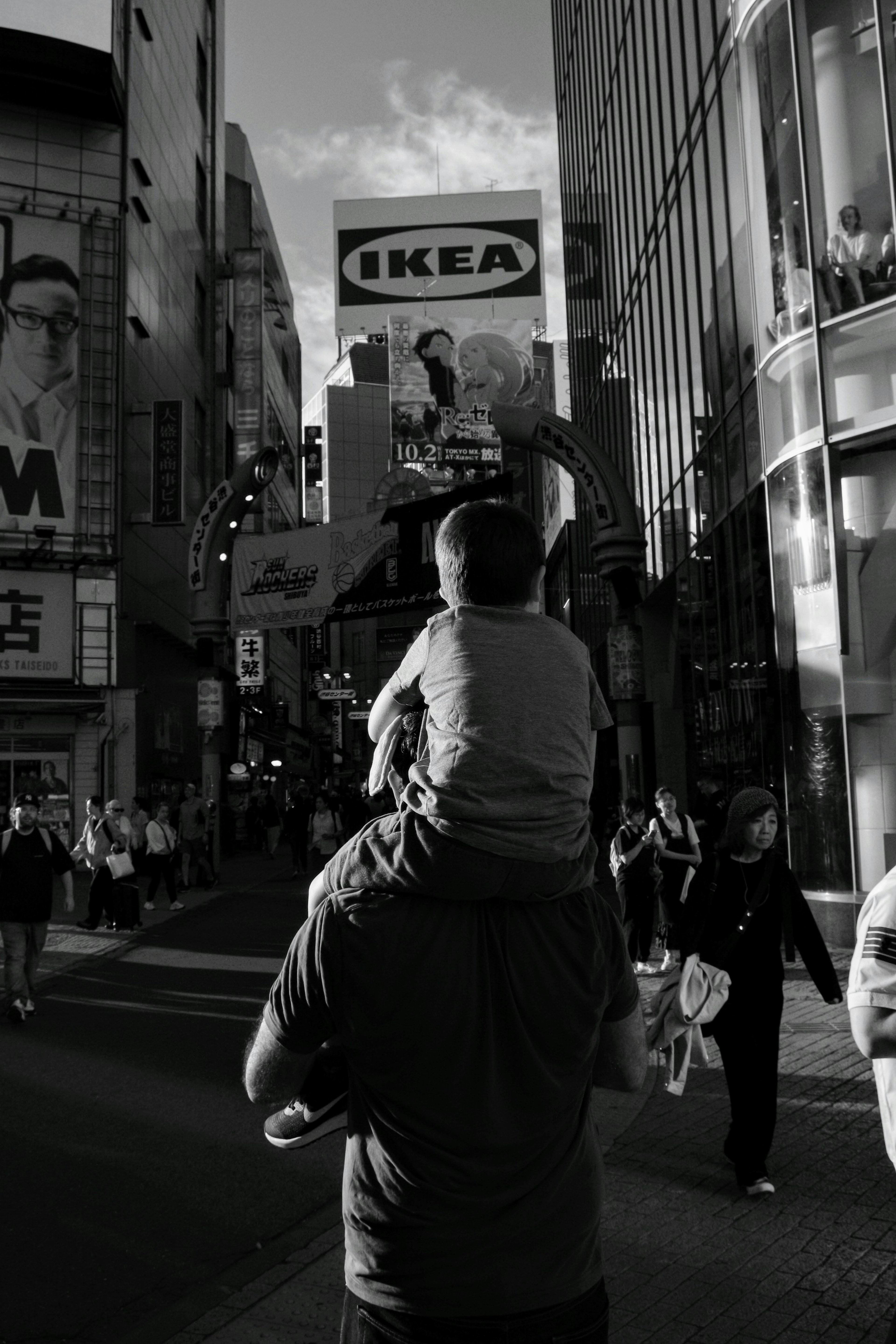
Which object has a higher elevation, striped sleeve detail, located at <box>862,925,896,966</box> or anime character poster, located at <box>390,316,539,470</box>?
anime character poster, located at <box>390,316,539,470</box>

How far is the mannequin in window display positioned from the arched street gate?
386 centimetres

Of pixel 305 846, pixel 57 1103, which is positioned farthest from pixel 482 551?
pixel 305 846

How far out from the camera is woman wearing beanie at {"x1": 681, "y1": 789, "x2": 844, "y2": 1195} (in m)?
5.36

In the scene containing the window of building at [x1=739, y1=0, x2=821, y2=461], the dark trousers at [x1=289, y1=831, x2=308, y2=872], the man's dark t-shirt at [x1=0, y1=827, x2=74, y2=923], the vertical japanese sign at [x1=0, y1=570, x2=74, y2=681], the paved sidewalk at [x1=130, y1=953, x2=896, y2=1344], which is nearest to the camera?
the paved sidewalk at [x1=130, y1=953, x2=896, y2=1344]

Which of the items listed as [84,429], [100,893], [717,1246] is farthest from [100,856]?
[84,429]

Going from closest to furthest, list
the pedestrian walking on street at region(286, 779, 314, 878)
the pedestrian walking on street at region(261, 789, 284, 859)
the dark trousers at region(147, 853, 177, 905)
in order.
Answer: the dark trousers at region(147, 853, 177, 905) → the pedestrian walking on street at region(286, 779, 314, 878) → the pedestrian walking on street at region(261, 789, 284, 859)

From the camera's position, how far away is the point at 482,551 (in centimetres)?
191

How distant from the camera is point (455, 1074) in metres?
1.72

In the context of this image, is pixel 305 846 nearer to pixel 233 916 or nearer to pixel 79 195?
pixel 233 916

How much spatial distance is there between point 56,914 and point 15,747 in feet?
32.5

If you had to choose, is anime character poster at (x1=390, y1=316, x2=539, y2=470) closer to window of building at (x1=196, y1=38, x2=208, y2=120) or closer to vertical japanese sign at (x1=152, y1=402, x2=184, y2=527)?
window of building at (x1=196, y1=38, x2=208, y2=120)

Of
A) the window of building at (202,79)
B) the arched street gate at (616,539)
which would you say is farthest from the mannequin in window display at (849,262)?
the window of building at (202,79)

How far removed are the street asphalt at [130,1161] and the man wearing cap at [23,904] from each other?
27 cm

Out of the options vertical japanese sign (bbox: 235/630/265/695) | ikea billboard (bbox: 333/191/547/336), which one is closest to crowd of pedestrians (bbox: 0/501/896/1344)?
vertical japanese sign (bbox: 235/630/265/695)
